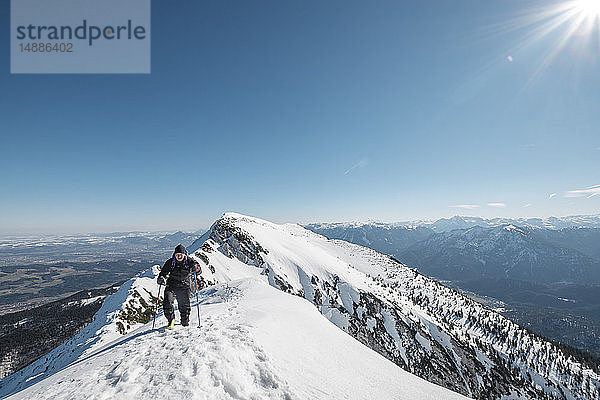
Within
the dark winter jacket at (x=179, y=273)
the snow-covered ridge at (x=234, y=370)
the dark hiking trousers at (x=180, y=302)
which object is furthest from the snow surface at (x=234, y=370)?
the dark winter jacket at (x=179, y=273)

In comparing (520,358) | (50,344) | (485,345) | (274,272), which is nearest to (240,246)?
(274,272)

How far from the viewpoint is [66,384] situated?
7387 millimetres

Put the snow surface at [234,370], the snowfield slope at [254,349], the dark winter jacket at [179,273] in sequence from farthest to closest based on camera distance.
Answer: the dark winter jacket at [179,273] < the snowfield slope at [254,349] < the snow surface at [234,370]

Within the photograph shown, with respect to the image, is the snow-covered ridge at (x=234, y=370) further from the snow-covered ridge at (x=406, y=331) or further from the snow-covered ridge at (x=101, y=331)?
the snow-covered ridge at (x=406, y=331)

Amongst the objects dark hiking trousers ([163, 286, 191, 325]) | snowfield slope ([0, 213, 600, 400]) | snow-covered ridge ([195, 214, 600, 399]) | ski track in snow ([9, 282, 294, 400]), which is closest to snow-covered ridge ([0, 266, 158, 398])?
snowfield slope ([0, 213, 600, 400])

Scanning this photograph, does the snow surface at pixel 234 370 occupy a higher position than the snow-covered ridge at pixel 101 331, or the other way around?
the snow surface at pixel 234 370

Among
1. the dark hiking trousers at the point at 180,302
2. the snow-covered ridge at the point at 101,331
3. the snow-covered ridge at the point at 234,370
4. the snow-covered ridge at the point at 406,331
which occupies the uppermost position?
the dark hiking trousers at the point at 180,302

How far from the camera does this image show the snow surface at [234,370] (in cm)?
716

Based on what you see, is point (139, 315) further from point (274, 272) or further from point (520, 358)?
point (520, 358)

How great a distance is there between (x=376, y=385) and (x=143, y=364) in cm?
831

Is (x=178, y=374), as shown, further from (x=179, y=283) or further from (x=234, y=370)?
(x=179, y=283)

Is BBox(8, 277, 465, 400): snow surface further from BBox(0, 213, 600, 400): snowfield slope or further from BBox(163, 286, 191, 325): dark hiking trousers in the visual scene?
BBox(163, 286, 191, 325): dark hiking trousers

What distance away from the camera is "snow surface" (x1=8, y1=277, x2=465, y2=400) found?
716 centimetres

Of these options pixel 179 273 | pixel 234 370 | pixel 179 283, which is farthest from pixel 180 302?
pixel 234 370
